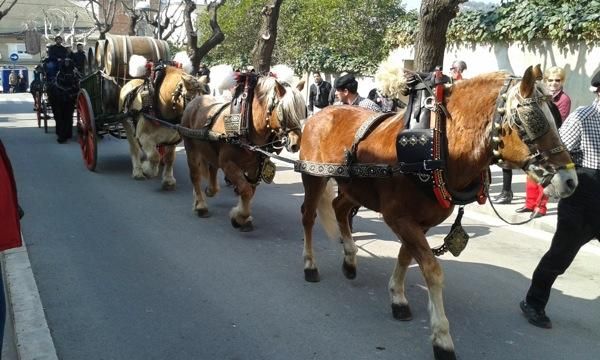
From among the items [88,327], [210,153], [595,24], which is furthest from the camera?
[595,24]

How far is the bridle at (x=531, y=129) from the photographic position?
10.1ft

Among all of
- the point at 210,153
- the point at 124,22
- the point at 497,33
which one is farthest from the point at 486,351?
the point at 124,22

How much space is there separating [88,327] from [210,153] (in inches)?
127

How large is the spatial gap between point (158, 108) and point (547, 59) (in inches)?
332

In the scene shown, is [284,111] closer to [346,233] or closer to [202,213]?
[346,233]

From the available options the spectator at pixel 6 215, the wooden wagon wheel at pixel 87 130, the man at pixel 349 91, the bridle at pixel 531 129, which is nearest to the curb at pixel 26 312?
the spectator at pixel 6 215

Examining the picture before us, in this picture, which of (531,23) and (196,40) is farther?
(196,40)

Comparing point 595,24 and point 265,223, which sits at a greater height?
point 595,24

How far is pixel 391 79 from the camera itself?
4.01m

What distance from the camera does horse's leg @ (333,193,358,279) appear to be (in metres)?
5.18

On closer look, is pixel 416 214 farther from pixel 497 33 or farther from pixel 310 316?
pixel 497 33

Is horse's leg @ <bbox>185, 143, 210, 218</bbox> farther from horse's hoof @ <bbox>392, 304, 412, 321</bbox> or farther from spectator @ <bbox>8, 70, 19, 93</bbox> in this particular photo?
spectator @ <bbox>8, 70, 19, 93</bbox>

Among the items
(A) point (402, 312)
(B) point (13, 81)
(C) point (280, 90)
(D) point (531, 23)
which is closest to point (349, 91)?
(C) point (280, 90)

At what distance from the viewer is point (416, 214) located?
12.4 ft
